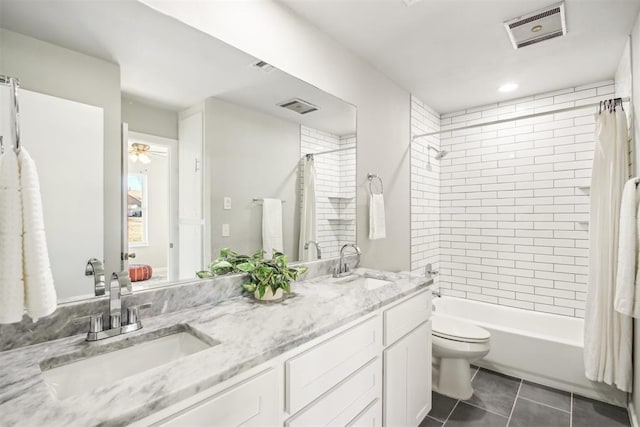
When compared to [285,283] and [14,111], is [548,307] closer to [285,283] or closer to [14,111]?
[285,283]

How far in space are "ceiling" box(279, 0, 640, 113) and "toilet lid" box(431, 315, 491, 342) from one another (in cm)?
206

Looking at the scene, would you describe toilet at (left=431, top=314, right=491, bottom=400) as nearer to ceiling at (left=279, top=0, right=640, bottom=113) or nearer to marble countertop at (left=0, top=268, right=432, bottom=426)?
marble countertop at (left=0, top=268, right=432, bottom=426)

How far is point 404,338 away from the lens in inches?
66.8

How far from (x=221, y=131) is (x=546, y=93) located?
312cm

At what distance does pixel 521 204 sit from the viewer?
310 centimetres

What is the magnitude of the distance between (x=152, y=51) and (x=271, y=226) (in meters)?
0.99

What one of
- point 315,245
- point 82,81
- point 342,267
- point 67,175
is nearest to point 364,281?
point 342,267

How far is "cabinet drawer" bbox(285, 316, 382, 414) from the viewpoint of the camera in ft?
3.42

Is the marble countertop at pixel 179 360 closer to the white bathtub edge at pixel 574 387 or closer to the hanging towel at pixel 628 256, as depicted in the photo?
the hanging towel at pixel 628 256

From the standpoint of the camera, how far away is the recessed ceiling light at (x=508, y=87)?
2.81 m

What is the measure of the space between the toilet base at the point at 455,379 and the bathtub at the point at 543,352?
48 centimetres

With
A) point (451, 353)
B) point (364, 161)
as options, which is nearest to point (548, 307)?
point (451, 353)

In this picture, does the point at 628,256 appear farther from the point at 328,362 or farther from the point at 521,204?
the point at 328,362

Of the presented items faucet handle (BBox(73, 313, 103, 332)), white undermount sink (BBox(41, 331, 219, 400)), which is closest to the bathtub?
white undermount sink (BBox(41, 331, 219, 400))
